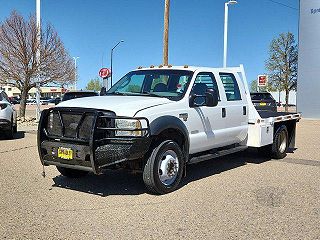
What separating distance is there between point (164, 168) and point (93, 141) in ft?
4.09

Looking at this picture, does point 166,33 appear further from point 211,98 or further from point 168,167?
point 168,167

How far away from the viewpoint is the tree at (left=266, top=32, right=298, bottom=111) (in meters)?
35.2

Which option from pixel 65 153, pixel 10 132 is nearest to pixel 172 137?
pixel 65 153

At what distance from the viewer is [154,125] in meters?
5.66

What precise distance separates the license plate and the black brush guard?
0.03 m

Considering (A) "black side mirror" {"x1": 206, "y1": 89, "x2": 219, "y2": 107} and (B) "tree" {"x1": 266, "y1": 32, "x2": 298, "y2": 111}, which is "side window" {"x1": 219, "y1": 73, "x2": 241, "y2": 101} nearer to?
(A) "black side mirror" {"x1": 206, "y1": 89, "x2": 219, "y2": 107}

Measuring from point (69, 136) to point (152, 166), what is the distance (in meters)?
1.29

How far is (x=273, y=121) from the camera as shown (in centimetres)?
867

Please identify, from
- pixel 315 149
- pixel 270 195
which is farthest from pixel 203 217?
pixel 315 149

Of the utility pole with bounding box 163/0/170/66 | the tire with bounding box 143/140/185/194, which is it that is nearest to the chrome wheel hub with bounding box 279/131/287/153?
the tire with bounding box 143/140/185/194

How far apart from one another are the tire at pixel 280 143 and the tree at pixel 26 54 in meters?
12.7

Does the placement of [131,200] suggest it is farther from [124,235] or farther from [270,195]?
[270,195]

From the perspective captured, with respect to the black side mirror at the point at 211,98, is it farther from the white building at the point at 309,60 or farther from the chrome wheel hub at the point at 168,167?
the white building at the point at 309,60

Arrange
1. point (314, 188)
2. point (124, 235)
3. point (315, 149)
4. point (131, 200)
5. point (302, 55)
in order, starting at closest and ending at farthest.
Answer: point (124, 235), point (131, 200), point (314, 188), point (315, 149), point (302, 55)
